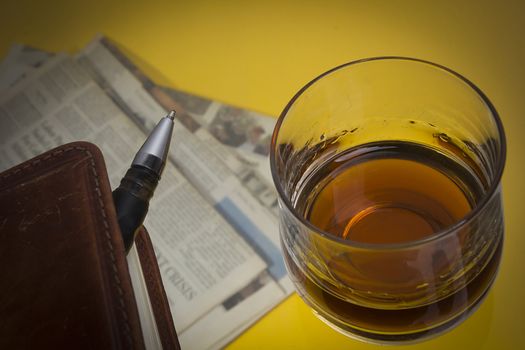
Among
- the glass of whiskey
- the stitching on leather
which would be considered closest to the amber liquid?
the glass of whiskey

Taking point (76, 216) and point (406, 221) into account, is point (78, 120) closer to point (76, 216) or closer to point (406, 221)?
point (76, 216)

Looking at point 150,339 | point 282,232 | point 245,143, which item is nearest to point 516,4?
point 245,143

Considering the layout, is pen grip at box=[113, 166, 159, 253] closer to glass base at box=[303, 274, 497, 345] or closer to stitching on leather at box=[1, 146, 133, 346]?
stitching on leather at box=[1, 146, 133, 346]

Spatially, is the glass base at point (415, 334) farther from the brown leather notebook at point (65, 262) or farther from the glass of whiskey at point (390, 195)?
the brown leather notebook at point (65, 262)

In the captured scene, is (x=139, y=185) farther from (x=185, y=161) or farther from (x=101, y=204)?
(x=185, y=161)

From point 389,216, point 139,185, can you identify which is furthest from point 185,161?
point 389,216
